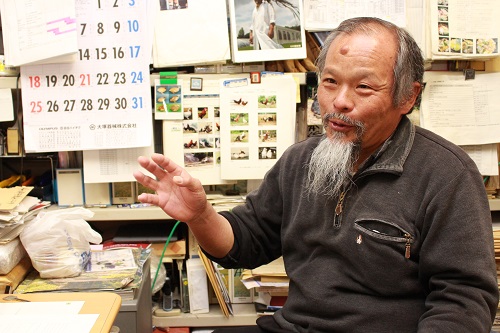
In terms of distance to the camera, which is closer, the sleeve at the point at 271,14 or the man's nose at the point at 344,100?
the man's nose at the point at 344,100

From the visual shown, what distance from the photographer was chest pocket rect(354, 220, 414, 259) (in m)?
1.08

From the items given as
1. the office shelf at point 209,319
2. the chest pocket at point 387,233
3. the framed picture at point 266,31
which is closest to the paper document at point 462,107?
the framed picture at point 266,31

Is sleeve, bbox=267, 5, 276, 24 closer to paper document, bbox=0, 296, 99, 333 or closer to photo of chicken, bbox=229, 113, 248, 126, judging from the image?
photo of chicken, bbox=229, 113, 248, 126

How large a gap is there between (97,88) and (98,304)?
37.7 inches

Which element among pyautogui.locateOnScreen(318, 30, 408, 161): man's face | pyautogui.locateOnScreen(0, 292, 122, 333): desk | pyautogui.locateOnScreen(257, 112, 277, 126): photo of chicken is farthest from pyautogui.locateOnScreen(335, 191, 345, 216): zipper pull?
pyautogui.locateOnScreen(257, 112, 277, 126): photo of chicken

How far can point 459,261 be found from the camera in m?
1.00

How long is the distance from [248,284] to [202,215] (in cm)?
72

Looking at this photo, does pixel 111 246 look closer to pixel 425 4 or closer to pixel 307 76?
pixel 307 76

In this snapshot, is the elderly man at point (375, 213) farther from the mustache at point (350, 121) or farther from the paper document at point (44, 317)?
the paper document at point (44, 317)

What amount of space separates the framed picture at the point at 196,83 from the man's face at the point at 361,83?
0.81 meters

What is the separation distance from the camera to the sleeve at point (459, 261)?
990 mm

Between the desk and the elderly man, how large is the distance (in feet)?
0.84

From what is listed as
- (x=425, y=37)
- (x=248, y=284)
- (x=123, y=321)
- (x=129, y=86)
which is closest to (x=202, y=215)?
(x=123, y=321)

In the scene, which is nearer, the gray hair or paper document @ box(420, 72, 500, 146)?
the gray hair
